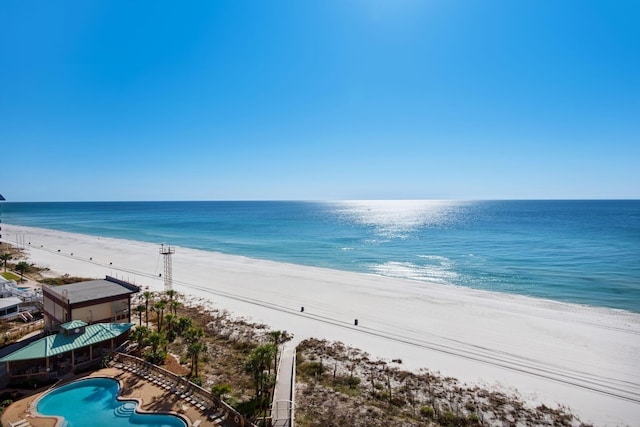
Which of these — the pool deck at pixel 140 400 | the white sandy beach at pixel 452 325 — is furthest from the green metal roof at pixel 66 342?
the white sandy beach at pixel 452 325

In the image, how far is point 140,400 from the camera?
1661 cm

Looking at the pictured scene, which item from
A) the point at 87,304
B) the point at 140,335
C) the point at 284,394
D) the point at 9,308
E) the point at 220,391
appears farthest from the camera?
the point at 9,308

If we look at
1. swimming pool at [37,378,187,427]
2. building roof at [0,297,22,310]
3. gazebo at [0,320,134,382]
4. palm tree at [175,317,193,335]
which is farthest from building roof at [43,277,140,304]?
building roof at [0,297,22,310]

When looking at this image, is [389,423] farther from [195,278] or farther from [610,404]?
[195,278]

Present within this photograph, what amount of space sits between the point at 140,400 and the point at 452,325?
84.9 ft

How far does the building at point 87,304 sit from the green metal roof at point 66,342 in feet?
4.90

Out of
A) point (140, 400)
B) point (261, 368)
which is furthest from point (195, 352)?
point (261, 368)

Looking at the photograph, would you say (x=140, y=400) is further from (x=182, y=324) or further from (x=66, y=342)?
(x=182, y=324)

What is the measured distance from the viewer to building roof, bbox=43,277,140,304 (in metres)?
22.6

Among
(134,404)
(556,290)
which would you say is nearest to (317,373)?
(134,404)

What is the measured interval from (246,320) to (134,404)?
1371cm

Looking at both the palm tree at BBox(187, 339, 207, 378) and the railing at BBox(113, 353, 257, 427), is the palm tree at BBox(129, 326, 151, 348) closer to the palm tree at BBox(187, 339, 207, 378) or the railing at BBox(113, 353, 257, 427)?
the railing at BBox(113, 353, 257, 427)

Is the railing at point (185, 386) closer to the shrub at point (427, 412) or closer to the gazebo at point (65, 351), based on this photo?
the gazebo at point (65, 351)

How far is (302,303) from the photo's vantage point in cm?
3562
